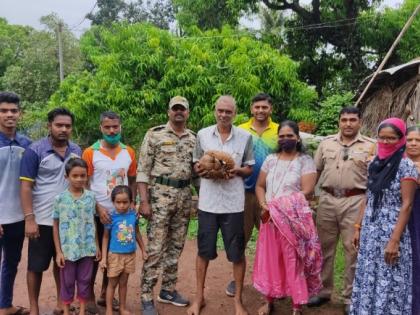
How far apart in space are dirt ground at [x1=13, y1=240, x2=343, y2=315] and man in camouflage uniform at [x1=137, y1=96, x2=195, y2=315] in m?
0.55

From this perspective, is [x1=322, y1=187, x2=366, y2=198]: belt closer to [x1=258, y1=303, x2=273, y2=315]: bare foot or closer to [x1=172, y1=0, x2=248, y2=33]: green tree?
[x1=258, y1=303, x2=273, y2=315]: bare foot

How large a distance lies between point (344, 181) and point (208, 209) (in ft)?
4.22

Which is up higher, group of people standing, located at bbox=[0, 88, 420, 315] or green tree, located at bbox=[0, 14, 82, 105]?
green tree, located at bbox=[0, 14, 82, 105]

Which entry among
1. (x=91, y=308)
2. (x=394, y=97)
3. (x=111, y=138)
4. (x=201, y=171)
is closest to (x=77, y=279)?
(x=91, y=308)

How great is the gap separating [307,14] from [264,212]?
1301 centimetres

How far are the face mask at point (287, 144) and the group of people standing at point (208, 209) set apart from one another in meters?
0.01

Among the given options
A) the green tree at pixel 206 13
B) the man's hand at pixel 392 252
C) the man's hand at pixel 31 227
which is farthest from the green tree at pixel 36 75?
the man's hand at pixel 392 252

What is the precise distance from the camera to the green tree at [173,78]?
9.44 metres

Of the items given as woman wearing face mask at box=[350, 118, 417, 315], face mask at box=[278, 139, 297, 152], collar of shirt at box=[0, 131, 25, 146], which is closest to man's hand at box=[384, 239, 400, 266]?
woman wearing face mask at box=[350, 118, 417, 315]

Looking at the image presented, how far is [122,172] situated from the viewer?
3879mm

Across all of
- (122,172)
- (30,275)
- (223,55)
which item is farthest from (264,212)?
(223,55)

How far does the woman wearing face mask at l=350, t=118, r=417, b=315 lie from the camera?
3131 mm

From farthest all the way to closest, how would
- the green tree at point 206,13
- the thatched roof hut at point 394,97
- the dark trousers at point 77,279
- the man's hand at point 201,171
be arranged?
the green tree at point 206,13 < the thatched roof hut at point 394,97 < the man's hand at point 201,171 < the dark trousers at point 77,279

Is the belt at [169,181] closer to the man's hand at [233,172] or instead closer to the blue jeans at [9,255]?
the man's hand at [233,172]
